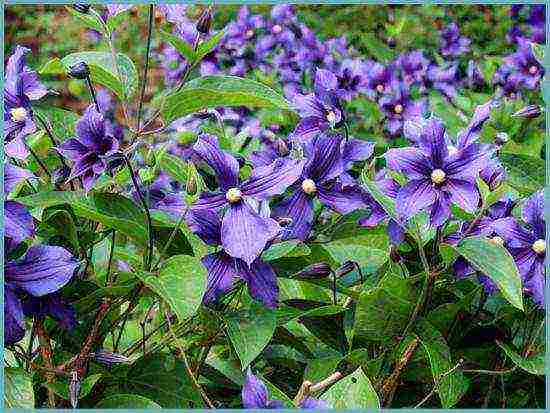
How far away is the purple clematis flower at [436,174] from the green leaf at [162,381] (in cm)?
31

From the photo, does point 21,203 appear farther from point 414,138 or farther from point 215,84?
point 414,138

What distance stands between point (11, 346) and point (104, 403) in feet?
0.38

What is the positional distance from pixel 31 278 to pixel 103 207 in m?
0.12

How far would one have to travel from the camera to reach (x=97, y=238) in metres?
1.12

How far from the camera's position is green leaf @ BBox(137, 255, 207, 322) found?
0.89m

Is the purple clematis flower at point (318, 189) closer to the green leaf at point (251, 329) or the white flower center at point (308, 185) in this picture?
the white flower center at point (308, 185)

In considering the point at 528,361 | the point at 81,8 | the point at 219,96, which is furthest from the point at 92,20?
the point at 528,361

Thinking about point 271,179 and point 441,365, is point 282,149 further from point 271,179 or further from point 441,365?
point 441,365

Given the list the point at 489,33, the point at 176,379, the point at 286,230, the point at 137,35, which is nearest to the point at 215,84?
the point at 286,230

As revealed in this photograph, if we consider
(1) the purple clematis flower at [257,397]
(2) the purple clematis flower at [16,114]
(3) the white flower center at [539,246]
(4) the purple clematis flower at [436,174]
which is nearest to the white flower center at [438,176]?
(4) the purple clematis flower at [436,174]

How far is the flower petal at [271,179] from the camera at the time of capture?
0.99 metres

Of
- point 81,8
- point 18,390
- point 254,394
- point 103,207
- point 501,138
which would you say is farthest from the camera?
point 501,138

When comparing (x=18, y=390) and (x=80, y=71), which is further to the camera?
(x=80, y=71)

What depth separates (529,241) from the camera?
1028 millimetres
